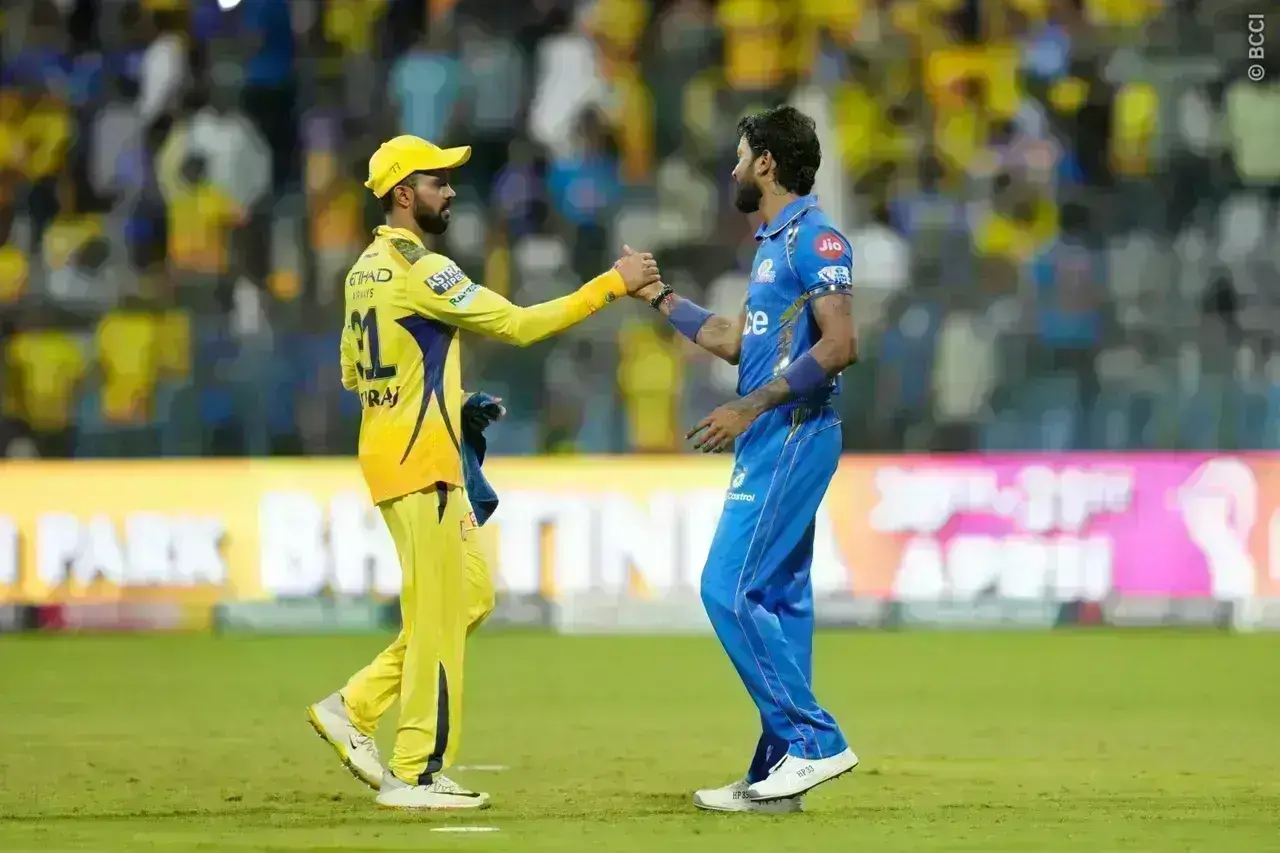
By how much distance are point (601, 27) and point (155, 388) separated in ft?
17.7

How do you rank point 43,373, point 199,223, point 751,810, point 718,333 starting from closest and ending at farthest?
point 751,810
point 718,333
point 43,373
point 199,223

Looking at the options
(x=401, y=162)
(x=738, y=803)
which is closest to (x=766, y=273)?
(x=401, y=162)

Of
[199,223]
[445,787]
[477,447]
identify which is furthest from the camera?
[199,223]

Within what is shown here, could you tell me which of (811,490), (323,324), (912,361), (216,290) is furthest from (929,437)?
(811,490)

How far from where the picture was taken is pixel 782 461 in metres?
7.72

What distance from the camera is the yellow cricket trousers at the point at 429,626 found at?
786 centimetres

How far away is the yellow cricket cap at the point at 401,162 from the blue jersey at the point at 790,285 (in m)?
1.24

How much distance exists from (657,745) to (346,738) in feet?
7.44

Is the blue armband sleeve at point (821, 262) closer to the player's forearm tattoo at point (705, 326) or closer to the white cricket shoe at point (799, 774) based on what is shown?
the player's forearm tattoo at point (705, 326)

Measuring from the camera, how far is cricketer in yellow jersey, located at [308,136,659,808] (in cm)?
780

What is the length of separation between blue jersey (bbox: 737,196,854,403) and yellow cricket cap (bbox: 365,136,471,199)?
1.24 metres

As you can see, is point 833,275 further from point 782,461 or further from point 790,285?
point 782,461

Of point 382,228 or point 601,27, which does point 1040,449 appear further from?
point 382,228

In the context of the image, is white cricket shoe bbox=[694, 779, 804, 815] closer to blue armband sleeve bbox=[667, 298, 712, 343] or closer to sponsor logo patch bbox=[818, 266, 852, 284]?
blue armband sleeve bbox=[667, 298, 712, 343]
